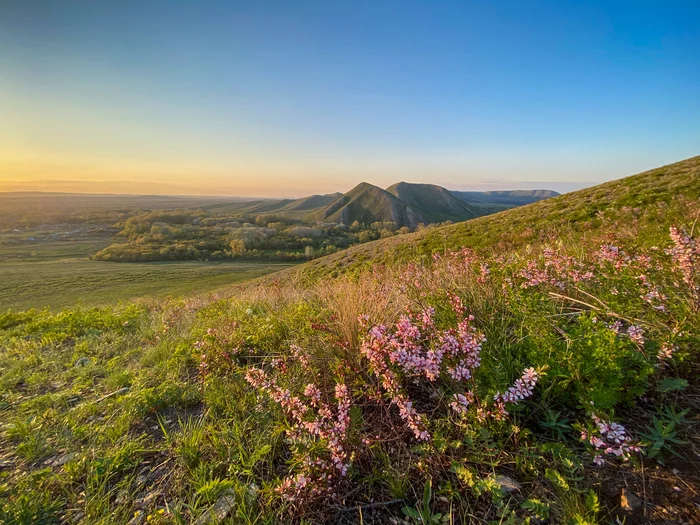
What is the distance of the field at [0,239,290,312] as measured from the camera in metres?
48.5

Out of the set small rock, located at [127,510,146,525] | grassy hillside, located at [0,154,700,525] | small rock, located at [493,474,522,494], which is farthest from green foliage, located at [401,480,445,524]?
small rock, located at [127,510,146,525]

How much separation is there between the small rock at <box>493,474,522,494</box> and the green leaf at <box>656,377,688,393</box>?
4.40ft

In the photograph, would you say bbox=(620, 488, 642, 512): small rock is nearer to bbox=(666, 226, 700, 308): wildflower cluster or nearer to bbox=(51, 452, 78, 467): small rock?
bbox=(666, 226, 700, 308): wildflower cluster

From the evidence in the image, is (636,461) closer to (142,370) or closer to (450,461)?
(450,461)

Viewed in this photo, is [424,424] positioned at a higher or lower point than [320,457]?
higher

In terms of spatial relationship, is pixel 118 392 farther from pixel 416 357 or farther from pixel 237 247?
pixel 237 247

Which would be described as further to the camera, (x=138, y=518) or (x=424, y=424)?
(x=424, y=424)

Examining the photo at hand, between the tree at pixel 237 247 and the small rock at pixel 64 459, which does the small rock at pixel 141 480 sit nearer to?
the small rock at pixel 64 459

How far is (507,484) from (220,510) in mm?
2013

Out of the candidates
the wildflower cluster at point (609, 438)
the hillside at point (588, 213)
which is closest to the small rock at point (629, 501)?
the wildflower cluster at point (609, 438)

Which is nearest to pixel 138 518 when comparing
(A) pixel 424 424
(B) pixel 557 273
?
(A) pixel 424 424

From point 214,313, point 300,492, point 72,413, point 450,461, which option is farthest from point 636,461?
point 214,313

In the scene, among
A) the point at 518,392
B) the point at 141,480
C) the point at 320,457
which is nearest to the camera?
the point at 518,392

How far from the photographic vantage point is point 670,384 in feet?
7.52
